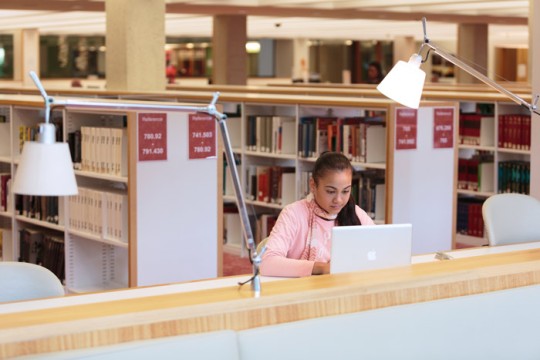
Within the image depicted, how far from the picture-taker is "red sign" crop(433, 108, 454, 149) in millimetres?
7145

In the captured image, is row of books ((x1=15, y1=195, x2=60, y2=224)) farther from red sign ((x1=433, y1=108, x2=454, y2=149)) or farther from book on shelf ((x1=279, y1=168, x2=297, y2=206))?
red sign ((x1=433, y1=108, x2=454, y2=149))

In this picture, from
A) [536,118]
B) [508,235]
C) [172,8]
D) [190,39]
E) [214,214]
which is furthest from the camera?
[190,39]

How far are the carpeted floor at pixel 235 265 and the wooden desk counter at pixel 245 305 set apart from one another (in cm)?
503

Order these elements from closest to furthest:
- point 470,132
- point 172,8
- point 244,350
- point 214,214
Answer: point 244,350 → point 214,214 → point 470,132 → point 172,8

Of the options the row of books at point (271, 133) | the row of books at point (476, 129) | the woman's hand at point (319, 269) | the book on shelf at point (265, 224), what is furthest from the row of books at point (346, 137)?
the woman's hand at point (319, 269)

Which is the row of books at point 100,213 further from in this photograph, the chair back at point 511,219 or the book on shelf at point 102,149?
the chair back at point 511,219

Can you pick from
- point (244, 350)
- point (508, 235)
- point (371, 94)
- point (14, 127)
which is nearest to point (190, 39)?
point (371, 94)

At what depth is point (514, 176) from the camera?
30.2ft

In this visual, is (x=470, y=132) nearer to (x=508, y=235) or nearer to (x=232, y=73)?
(x=508, y=235)

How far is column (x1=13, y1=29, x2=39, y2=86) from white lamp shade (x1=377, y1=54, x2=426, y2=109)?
836 inches

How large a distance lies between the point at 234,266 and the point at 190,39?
24.7 m

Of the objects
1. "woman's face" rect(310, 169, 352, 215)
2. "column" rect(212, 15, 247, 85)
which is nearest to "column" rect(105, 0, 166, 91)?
"column" rect(212, 15, 247, 85)

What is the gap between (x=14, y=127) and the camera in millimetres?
7410

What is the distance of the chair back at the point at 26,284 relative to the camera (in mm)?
3502
